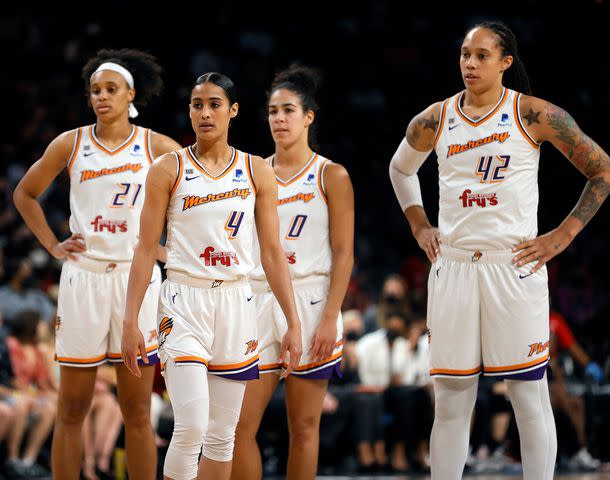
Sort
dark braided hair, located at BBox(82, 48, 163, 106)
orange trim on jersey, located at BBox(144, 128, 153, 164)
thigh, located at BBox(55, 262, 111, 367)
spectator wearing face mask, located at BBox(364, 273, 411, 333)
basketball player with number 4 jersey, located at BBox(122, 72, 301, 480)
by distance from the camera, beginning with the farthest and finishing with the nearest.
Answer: spectator wearing face mask, located at BBox(364, 273, 411, 333) → dark braided hair, located at BBox(82, 48, 163, 106) → orange trim on jersey, located at BBox(144, 128, 153, 164) → thigh, located at BBox(55, 262, 111, 367) → basketball player with number 4 jersey, located at BBox(122, 72, 301, 480)

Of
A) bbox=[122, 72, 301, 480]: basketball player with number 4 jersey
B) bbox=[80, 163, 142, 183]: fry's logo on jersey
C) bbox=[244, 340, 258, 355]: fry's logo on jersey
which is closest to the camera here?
bbox=[122, 72, 301, 480]: basketball player with number 4 jersey

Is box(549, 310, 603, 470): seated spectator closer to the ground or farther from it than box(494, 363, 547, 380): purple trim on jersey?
closer to the ground

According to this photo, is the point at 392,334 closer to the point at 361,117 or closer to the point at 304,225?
the point at 304,225

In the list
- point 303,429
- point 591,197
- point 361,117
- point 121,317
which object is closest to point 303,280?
point 303,429

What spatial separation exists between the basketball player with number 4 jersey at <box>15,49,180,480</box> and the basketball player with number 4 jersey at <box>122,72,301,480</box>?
30.8 inches

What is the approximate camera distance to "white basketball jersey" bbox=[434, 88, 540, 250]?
4.85 m

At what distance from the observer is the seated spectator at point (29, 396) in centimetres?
823

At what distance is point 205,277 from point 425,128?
149 centimetres

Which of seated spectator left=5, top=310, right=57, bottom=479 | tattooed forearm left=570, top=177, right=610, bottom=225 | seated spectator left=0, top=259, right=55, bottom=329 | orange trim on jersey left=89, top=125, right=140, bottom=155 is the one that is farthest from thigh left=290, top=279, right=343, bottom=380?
seated spectator left=0, top=259, right=55, bottom=329

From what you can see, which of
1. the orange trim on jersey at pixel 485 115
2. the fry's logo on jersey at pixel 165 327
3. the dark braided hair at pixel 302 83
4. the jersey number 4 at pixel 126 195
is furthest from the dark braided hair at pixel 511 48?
→ the fry's logo on jersey at pixel 165 327

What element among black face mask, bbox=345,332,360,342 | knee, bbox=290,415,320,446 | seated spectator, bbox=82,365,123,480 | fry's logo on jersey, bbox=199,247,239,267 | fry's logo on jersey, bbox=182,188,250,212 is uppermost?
fry's logo on jersey, bbox=182,188,250,212

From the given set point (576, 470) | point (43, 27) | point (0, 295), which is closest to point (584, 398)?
point (576, 470)

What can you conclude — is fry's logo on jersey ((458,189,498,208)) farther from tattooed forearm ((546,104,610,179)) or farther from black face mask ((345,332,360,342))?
black face mask ((345,332,360,342))

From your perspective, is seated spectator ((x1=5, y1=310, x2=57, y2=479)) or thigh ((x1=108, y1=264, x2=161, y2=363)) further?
seated spectator ((x1=5, y1=310, x2=57, y2=479))
